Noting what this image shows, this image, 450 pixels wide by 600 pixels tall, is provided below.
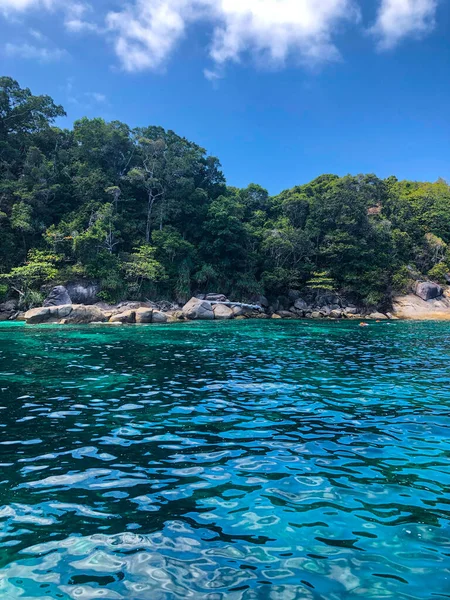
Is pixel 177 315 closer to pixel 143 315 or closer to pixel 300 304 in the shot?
pixel 143 315

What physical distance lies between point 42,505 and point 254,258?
124 feet

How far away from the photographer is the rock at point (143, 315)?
27297 millimetres

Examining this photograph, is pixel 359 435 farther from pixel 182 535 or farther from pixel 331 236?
pixel 331 236

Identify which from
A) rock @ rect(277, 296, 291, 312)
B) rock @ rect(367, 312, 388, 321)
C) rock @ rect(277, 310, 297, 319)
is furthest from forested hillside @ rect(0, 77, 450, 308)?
rock @ rect(277, 310, 297, 319)

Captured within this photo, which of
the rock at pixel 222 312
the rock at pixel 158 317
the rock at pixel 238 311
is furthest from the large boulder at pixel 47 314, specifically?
the rock at pixel 238 311

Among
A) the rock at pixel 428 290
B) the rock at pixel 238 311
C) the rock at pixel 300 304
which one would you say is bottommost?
the rock at pixel 238 311

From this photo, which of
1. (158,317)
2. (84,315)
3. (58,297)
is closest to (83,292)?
(58,297)

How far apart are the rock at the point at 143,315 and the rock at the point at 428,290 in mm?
29079

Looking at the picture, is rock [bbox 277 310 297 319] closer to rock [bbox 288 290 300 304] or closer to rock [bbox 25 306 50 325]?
rock [bbox 288 290 300 304]

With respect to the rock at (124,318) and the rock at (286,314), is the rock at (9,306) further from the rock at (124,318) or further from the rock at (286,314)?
the rock at (286,314)

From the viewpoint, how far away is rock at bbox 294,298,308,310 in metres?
39.4

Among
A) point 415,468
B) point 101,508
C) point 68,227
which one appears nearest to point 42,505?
point 101,508

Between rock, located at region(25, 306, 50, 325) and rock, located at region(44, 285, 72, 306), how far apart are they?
3064 mm

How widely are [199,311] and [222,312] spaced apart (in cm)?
229
